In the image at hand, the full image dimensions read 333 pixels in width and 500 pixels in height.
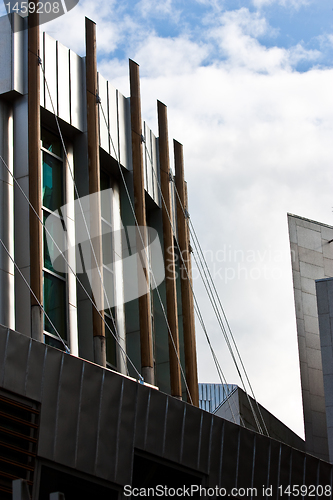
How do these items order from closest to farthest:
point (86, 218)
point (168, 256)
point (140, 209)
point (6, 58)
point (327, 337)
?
point (6, 58) < point (86, 218) < point (140, 209) < point (168, 256) < point (327, 337)

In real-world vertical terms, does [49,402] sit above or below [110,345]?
below

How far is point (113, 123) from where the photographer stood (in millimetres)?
19656

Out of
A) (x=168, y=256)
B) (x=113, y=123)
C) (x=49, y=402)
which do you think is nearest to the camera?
(x=49, y=402)

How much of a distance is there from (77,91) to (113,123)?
1660 mm

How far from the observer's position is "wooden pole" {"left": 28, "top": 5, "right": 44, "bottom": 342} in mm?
14836

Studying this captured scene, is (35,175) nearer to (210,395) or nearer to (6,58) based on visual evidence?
(6,58)

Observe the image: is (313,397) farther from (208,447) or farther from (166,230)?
(208,447)

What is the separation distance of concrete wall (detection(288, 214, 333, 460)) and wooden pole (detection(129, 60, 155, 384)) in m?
12.8

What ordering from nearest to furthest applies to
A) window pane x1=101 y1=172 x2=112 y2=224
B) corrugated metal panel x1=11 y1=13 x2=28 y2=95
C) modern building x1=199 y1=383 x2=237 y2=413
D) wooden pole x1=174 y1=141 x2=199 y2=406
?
corrugated metal panel x1=11 y1=13 x2=28 y2=95, window pane x1=101 y1=172 x2=112 y2=224, wooden pole x1=174 y1=141 x2=199 y2=406, modern building x1=199 y1=383 x2=237 y2=413

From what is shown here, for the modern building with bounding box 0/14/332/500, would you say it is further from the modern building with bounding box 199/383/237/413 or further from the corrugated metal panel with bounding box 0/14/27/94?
the modern building with bounding box 199/383/237/413

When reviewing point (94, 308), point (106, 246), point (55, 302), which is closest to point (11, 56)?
point (106, 246)

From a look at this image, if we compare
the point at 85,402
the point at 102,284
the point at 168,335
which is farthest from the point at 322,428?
the point at 85,402

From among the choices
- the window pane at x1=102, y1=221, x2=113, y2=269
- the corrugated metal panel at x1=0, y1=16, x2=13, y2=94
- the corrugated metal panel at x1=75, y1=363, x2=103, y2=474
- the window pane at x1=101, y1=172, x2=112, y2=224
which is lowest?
the corrugated metal panel at x1=75, y1=363, x2=103, y2=474

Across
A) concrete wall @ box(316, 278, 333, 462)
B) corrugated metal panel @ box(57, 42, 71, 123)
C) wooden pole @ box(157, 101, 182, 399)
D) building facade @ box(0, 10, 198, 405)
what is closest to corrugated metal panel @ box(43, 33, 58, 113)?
building facade @ box(0, 10, 198, 405)
